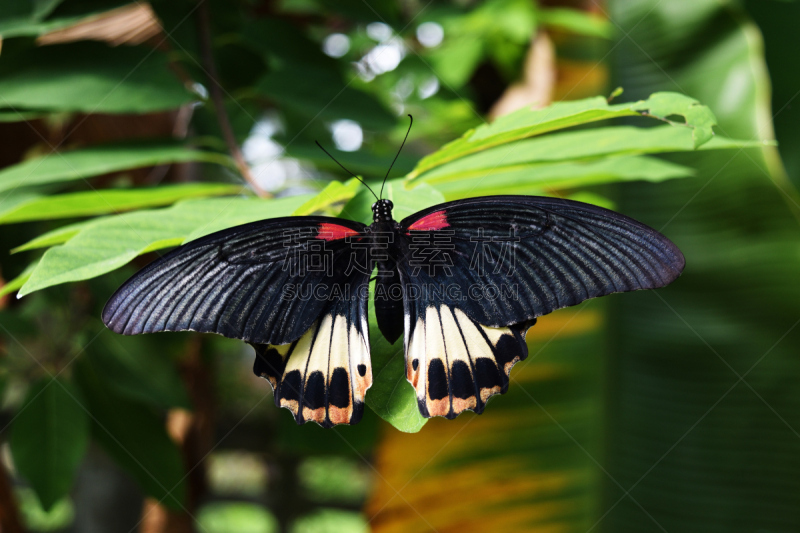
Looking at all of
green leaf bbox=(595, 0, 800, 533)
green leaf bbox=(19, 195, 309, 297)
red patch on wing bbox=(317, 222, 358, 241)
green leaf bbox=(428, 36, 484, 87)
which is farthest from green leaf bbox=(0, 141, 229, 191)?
green leaf bbox=(595, 0, 800, 533)

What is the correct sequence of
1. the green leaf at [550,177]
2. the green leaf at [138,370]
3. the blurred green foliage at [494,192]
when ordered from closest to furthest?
the green leaf at [550,177] < the blurred green foliage at [494,192] < the green leaf at [138,370]

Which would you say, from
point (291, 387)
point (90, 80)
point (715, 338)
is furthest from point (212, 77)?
point (715, 338)

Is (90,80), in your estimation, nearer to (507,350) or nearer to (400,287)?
(400,287)

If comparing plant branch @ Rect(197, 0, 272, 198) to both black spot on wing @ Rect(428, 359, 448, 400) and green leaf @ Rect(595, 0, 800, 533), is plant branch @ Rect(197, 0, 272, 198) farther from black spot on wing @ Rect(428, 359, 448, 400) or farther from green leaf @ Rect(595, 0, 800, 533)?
green leaf @ Rect(595, 0, 800, 533)

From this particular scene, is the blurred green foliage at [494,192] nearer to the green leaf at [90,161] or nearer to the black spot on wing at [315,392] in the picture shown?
the green leaf at [90,161]

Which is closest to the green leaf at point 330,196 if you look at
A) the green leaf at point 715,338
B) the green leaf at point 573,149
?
the green leaf at point 573,149

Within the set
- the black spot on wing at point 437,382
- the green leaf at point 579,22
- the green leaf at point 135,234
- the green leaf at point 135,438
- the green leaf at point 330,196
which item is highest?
the green leaf at point 579,22
